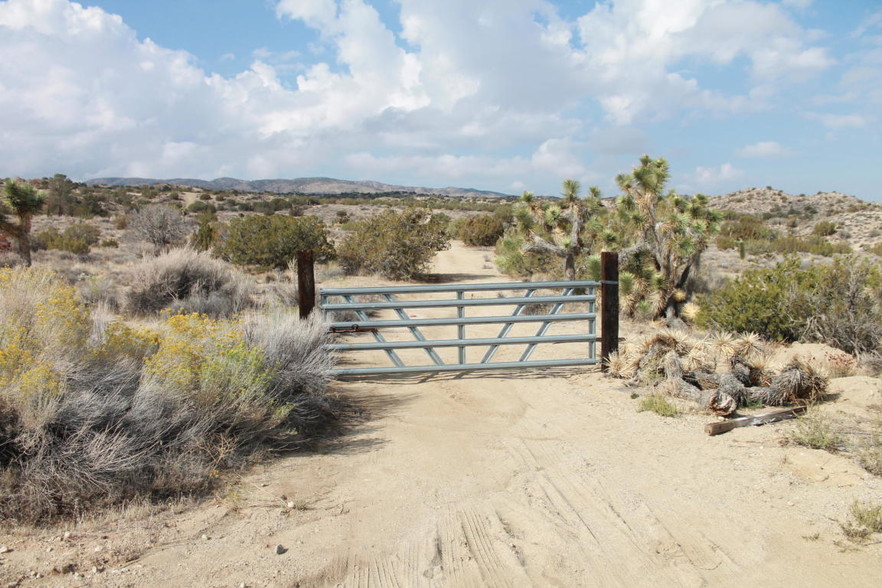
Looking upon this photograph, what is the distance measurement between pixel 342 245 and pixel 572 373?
1579 centimetres

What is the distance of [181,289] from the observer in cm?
1325

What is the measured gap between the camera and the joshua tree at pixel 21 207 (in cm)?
1714

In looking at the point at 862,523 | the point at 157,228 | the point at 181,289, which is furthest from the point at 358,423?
the point at 157,228

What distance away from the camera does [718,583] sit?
3.56 m

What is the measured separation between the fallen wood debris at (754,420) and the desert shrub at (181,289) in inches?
356

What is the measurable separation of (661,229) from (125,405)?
12.2m

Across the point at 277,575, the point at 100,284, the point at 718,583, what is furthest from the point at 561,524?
the point at 100,284

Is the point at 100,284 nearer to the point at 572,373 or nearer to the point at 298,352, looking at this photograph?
the point at 298,352

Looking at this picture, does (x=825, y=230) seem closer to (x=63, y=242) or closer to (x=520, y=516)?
(x=63, y=242)

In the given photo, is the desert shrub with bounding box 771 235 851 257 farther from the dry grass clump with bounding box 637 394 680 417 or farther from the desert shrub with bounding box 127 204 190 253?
the desert shrub with bounding box 127 204 190 253

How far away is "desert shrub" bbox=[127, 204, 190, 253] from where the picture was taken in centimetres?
2467

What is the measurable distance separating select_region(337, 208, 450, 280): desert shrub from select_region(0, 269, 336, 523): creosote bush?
14914 millimetres

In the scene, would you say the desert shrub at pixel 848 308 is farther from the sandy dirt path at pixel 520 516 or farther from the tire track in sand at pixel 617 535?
the tire track in sand at pixel 617 535

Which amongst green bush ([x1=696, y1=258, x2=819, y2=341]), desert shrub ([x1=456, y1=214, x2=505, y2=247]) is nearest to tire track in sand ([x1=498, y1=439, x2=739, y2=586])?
green bush ([x1=696, y1=258, x2=819, y2=341])
